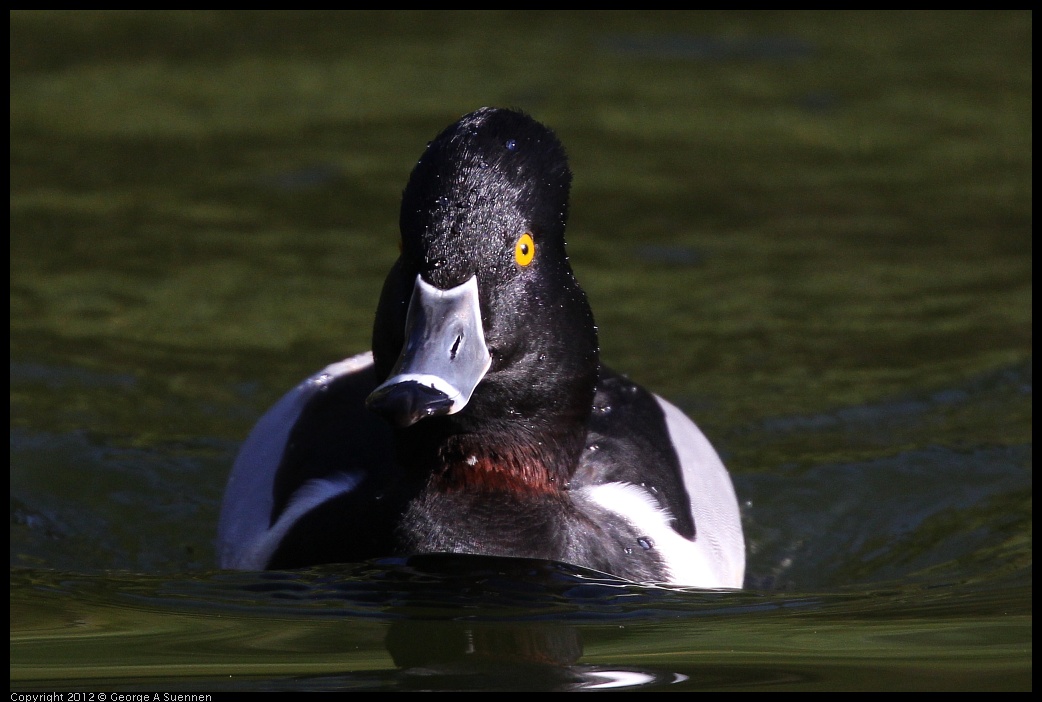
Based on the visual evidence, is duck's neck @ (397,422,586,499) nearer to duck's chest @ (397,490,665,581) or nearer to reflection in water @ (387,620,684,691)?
duck's chest @ (397,490,665,581)

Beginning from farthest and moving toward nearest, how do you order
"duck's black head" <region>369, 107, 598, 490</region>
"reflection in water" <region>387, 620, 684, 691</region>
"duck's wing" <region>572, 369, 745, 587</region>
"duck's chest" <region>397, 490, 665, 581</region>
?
"duck's wing" <region>572, 369, 745, 587</region>
"duck's chest" <region>397, 490, 665, 581</region>
"duck's black head" <region>369, 107, 598, 490</region>
"reflection in water" <region>387, 620, 684, 691</region>

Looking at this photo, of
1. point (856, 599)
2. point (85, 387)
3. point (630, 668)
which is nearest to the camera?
point (630, 668)

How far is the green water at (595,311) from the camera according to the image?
4535 mm

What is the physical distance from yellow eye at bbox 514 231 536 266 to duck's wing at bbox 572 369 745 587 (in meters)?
0.92

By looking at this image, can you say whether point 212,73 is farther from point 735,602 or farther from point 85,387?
point 735,602

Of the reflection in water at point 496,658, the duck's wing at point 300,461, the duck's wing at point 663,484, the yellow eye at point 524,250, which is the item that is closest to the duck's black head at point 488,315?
the yellow eye at point 524,250

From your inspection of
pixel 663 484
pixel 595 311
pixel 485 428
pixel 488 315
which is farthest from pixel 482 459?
pixel 595 311

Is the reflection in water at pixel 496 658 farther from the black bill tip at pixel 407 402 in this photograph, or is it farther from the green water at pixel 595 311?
the black bill tip at pixel 407 402

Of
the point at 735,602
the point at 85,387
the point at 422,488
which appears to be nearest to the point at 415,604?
the point at 422,488

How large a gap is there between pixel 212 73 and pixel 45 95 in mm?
1335

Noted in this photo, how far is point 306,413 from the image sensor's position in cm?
598

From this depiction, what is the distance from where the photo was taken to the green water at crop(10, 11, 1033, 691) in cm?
454

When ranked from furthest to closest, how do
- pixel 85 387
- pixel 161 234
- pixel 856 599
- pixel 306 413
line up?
pixel 161 234, pixel 85 387, pixel 306 413, pixel 856 599

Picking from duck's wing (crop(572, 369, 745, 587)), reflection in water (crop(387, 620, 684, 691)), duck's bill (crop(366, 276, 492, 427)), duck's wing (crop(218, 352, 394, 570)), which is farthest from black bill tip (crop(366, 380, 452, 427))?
duck's wing (crop(572, 369, 745, 587))
